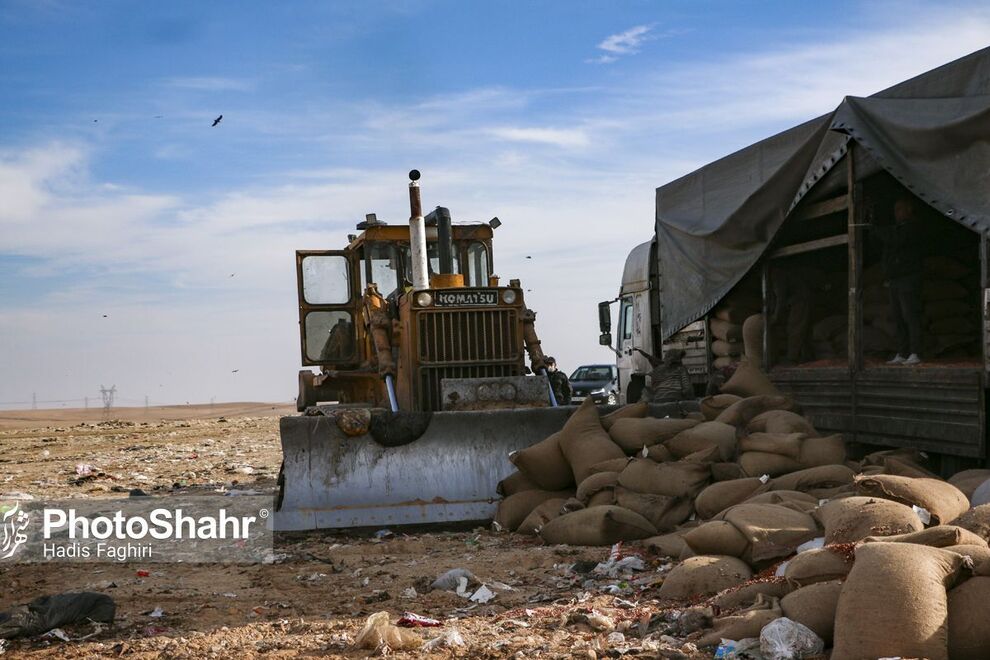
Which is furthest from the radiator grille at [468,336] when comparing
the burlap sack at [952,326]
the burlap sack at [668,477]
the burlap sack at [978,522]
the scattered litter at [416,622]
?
the burlap sack at [978,522]

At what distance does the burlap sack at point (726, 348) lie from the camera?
9.12 m

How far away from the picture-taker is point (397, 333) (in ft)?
28.4

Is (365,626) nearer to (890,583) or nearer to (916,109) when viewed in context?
(890,583)

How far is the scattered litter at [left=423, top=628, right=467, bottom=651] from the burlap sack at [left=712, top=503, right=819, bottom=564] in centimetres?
150

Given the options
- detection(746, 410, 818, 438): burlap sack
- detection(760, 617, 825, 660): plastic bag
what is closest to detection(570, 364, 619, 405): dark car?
detection(746, 410, 818, 438): burlap sack

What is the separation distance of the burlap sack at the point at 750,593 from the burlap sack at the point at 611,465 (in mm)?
2246

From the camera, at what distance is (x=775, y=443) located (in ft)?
20.5

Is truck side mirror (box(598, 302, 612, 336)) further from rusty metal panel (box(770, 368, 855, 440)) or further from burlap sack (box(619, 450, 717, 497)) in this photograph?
burlap sack (box(619, 450, 717, 497))

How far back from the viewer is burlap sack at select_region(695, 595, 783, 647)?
12.5 feet

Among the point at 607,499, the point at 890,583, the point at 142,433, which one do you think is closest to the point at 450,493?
the point at 607,499

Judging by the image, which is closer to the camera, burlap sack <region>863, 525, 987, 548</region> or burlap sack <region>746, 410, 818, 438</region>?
burlap sack <region>863, 525, 987, 548</region>

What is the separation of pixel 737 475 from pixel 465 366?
272cm

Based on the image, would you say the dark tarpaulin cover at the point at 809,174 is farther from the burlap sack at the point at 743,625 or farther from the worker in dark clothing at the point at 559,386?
the burlap sack at the point at 743,625

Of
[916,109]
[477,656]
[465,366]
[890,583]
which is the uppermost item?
[916,109]
